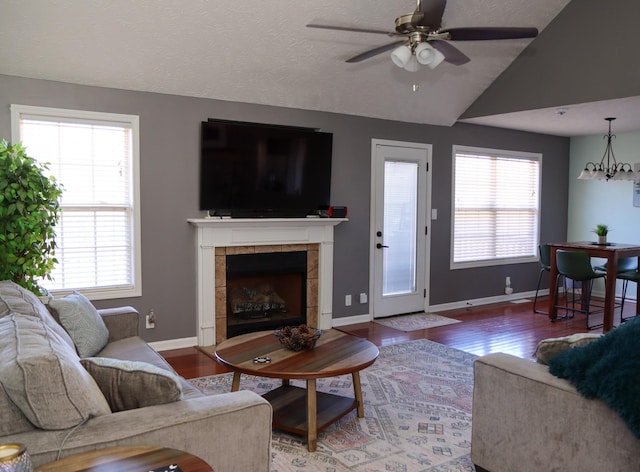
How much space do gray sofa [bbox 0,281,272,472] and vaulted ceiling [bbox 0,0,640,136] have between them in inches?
102

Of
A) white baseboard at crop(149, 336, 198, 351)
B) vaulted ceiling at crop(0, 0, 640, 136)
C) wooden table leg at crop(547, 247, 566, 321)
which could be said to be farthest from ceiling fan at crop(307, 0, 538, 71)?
wooden table leg at crop(547, 247, 566, 321)

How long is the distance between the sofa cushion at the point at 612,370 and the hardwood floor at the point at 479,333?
2.65m

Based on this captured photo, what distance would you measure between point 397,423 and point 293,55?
3.19m

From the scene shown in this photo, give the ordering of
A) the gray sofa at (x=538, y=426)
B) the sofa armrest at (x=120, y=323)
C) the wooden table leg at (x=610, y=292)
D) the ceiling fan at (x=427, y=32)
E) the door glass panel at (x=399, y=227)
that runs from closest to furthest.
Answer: the gray sofa at (x=538, y=426)
the ceiling fan at (x=427, y=32)
the sofa armrest at (x=120, y=323)
the wooden table leg at (x=610, y=292)
the door glass panel at (x=399, y=227)

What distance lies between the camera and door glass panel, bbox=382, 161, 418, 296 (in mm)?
6191

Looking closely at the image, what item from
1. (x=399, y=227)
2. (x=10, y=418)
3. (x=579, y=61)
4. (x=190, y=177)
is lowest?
(x=10, y=418)

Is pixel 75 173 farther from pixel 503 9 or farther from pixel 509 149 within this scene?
pixel 509 149

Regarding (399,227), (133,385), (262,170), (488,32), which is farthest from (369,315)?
(133,385)

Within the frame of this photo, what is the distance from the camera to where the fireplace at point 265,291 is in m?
5.20

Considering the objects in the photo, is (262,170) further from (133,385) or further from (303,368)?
(133,385)

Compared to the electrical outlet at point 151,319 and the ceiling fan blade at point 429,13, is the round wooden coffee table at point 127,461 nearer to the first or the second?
the ceiling fan blade at point 429,13

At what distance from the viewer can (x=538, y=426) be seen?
2322 millimetres

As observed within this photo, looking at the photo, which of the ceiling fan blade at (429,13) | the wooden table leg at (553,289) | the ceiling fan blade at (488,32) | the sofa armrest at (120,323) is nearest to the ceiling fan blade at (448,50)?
the ceiling fan blade at (488,32)

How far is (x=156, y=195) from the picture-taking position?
4684 millimetres
